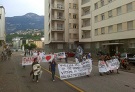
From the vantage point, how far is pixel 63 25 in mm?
69500

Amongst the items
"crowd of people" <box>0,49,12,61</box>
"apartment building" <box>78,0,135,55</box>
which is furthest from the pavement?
"apartment building" <box>78,0,135,55</box>

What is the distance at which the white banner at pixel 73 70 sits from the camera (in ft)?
51.6

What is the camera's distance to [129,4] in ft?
131

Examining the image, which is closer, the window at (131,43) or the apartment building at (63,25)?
the window at (131,43)

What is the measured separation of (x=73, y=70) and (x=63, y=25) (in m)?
53.8

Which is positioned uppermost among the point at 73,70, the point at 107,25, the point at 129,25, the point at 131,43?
the point at 107,25

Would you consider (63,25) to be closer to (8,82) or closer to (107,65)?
(107,65)

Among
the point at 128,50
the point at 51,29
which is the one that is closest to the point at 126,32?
the point at 128,50

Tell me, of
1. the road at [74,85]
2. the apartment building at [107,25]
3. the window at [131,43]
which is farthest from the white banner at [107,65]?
the window at [131,43]

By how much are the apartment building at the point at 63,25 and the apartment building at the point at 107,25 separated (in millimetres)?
8816

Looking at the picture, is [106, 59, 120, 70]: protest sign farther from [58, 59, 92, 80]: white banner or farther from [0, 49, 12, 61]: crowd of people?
[0, 49, 12, 61]: crowd of people

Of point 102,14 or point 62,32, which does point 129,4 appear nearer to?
point 102,14

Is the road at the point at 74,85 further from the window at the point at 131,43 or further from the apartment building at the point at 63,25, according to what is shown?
the apartment building at the point at 63,25

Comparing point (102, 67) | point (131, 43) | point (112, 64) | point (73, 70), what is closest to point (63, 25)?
point (131, 43)
